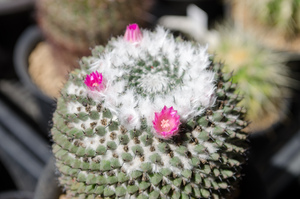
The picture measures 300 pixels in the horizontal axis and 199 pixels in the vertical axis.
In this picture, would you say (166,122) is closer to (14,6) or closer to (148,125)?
(148,125)

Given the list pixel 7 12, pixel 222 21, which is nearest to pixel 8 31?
pixel 7 12

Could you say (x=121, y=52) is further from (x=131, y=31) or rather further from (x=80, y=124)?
(x=80, y=124)

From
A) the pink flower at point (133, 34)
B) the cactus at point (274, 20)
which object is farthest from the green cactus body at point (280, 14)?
the pink flower at point (133, 34)

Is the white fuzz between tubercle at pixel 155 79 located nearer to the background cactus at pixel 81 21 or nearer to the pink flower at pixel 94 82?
the pink flower at pixel 94 82

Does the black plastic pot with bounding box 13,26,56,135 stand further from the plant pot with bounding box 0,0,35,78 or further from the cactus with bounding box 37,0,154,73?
the plant pot with bounding box 0,0,35,78

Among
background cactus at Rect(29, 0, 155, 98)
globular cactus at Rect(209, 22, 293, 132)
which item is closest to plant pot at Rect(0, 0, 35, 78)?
background cactus at Rect(29, 0, 155, 98)

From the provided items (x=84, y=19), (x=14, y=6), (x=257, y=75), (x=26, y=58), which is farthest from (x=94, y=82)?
(x=14, y=6)
